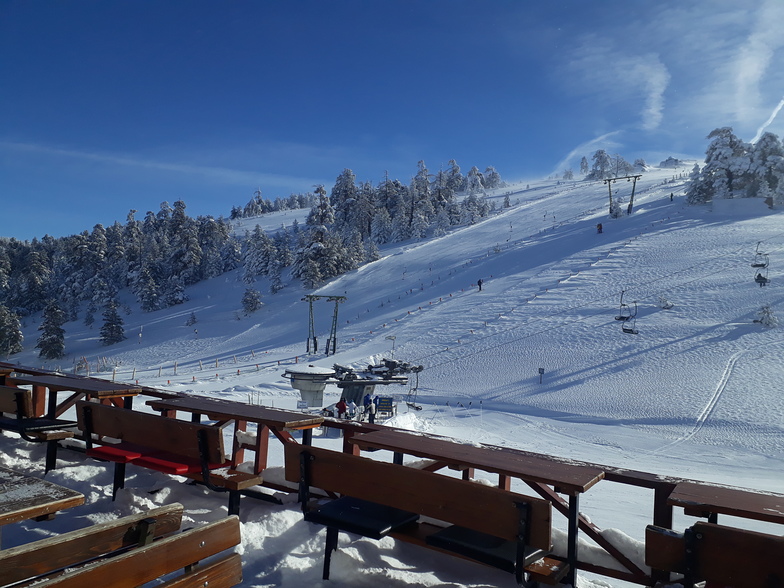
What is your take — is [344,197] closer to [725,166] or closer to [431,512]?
[725,166]

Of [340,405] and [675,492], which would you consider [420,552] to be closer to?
[675,492]

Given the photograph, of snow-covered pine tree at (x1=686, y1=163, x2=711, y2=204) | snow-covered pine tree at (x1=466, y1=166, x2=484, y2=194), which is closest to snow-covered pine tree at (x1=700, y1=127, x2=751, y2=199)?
snow-covered pine tree at (x1=686, y1=163, x2=711, y2=204)

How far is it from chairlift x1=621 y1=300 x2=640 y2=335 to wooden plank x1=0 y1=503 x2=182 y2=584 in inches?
947

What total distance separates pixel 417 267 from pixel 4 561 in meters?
47.2

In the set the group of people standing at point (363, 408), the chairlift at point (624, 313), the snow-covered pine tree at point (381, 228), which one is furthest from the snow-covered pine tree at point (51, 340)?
the chairlift at point (624, 313)

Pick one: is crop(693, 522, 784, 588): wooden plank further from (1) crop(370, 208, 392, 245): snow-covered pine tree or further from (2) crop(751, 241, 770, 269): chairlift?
(1) crop(370, 208, 392, 245): snow-covered pine tree

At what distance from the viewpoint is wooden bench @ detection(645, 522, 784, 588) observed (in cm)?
266

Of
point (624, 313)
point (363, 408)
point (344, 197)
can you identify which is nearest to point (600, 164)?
point (344, 197)

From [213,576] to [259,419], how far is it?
209 cm

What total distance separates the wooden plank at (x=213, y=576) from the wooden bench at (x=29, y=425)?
3595 millimetres

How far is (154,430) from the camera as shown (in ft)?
15.7

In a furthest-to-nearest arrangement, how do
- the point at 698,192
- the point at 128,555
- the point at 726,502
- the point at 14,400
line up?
the point at 698,192
the point at 14,400
the point at 726,502
the point at 128,555

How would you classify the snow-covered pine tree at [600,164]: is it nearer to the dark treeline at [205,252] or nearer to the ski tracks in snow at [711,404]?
the dark treeline at [205,252]

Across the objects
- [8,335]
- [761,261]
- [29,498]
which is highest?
[761,261]
